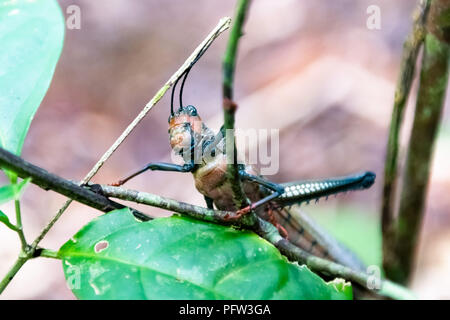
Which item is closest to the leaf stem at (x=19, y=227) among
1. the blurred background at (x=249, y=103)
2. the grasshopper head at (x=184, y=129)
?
the grasshopper head at (x=184, y=129)

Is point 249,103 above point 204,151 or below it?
above

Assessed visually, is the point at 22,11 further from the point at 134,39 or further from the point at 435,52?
the point at 134,39

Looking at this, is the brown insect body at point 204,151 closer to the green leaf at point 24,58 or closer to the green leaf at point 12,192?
the green leaf at point 24,58

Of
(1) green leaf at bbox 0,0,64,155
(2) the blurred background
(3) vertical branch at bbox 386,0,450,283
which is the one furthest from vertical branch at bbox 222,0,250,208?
(2) the blurred background

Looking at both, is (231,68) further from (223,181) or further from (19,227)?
(223,181)

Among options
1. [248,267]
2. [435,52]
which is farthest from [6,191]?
[435,52]

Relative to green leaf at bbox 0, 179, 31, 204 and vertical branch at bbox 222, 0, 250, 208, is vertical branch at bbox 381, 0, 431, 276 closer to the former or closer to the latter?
vertical branch at bbox 222, 0, 250, 208

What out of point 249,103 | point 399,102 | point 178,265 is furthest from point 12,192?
point 249,103
